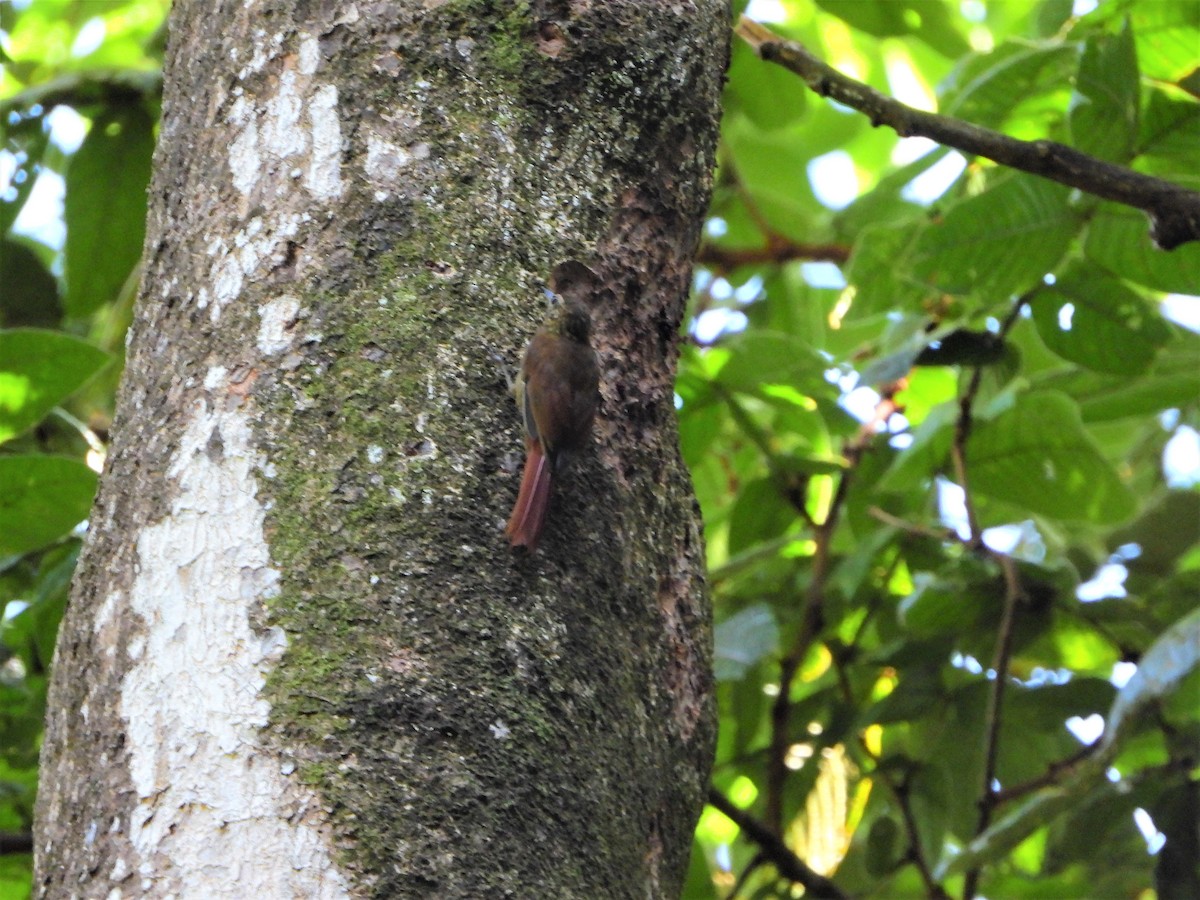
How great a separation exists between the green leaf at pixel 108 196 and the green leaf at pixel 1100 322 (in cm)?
222

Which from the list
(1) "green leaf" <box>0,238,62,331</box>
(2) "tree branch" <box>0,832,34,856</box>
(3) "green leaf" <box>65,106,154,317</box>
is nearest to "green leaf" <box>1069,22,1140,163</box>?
(3) "green leaf" <box>65,106,154,317</box>

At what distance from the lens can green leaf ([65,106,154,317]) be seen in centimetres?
338

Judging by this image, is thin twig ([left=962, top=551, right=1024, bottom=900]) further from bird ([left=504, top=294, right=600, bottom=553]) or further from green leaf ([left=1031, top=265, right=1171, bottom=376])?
bird ([left=504, top=294, right=600, bottom=553])

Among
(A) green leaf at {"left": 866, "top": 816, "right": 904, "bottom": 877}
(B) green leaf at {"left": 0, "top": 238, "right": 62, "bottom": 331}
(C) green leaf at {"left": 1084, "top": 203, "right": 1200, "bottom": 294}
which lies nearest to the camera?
(C) green leaf at {"left": 1084, "top": 203, "right": 1200, "bottom": 294}

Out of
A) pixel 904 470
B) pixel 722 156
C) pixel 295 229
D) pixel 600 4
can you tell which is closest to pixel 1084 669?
pixel 904 470

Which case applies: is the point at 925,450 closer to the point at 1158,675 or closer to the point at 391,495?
the point at 1158,675

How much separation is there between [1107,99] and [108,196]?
7.88ft

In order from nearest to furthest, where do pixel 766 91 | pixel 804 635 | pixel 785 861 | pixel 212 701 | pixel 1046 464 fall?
pixel 212 701 < pixel 785 861 < pixel 1046 464 < pixel 804 635 < pixel 766 91

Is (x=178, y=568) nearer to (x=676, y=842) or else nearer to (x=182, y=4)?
(x=676, y=842)

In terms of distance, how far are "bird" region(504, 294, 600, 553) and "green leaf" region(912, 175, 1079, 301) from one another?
3.34 feet

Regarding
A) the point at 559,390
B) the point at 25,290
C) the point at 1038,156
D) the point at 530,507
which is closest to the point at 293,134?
the point at 559,390

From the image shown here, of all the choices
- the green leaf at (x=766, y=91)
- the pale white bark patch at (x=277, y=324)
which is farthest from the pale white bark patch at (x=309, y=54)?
the green leaf at (x=766, y=91)

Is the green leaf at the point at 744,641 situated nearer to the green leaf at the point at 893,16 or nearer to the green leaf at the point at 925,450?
the green leaf at the point at 925,450

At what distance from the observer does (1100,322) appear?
109 inches
